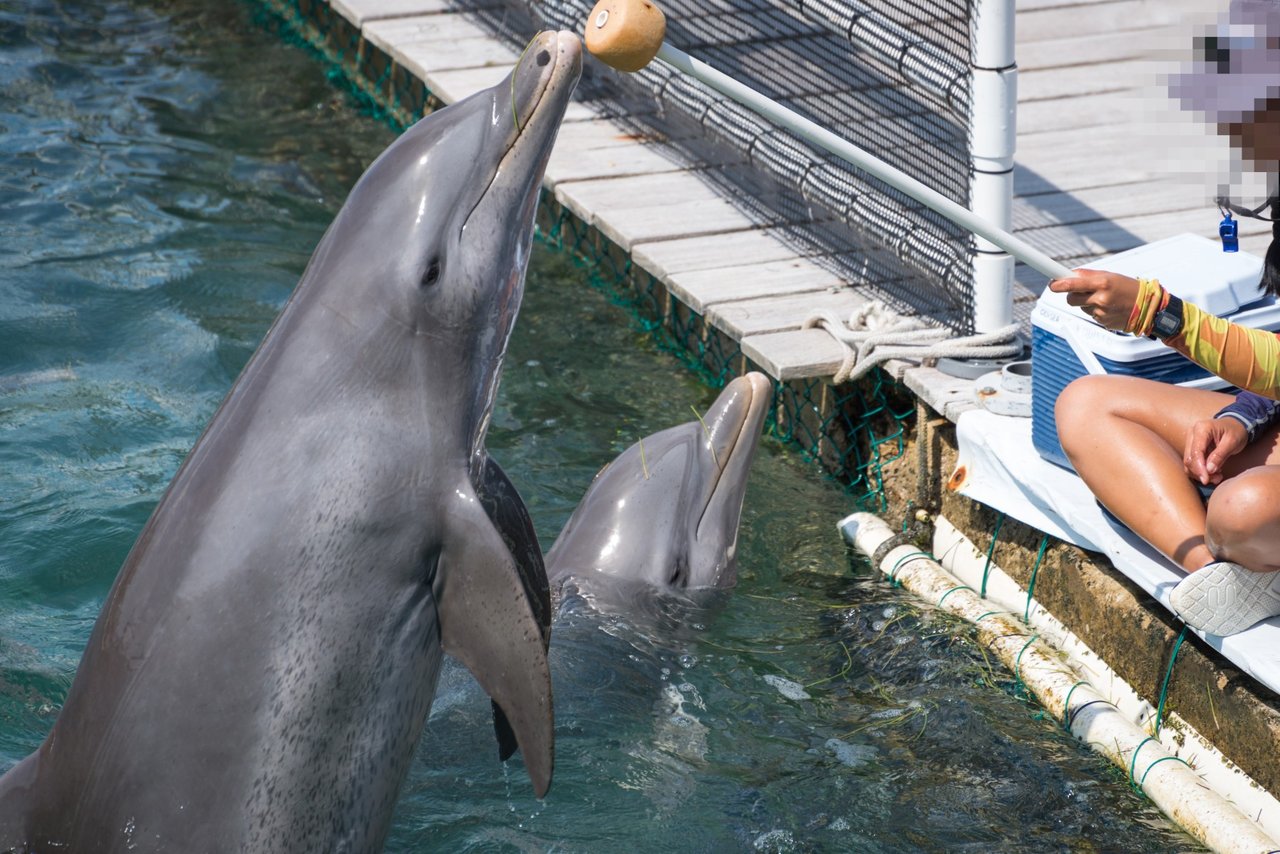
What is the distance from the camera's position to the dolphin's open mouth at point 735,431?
5.55m

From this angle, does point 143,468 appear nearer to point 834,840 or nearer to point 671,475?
point 671,475

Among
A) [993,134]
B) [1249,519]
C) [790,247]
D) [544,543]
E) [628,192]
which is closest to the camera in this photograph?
[1249,519]

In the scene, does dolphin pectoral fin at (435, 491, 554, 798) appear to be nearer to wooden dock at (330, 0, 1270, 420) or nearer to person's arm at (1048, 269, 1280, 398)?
person's arm at (1048, 269, 1280, 398)

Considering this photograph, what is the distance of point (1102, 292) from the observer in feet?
13.1

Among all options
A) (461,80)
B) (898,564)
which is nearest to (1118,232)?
(898,564)

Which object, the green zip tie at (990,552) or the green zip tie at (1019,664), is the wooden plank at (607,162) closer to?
the green zip tie at (990,552)

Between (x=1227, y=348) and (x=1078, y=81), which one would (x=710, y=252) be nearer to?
(x=1078, y=81)

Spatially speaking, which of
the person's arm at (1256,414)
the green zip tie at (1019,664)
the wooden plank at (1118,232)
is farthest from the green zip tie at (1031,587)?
the wooden plank at (1118,232)

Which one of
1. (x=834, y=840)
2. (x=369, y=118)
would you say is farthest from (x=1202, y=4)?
(x=369, y=118)

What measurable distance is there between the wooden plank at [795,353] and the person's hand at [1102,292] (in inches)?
91.1

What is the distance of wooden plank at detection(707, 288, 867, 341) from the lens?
6.67 m

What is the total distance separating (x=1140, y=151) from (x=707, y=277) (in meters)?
2.30

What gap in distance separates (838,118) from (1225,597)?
3.39 m

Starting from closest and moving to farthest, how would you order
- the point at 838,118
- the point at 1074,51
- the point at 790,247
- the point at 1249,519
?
the point at 1249,519 < the point at 838,118 < the point at 790,247 < the point at 1074,51
